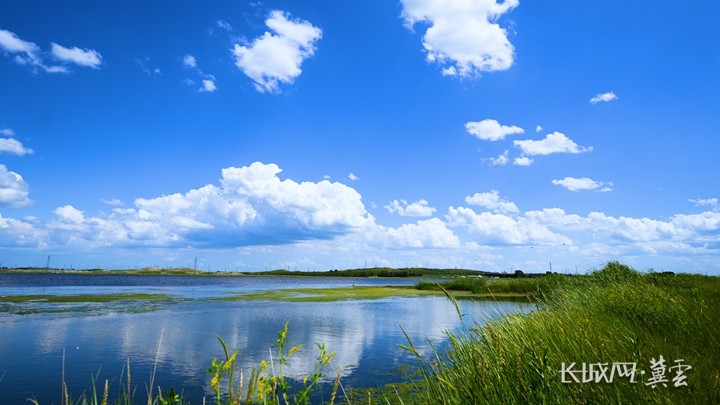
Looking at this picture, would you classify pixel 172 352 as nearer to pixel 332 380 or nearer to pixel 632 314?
pixel 332 380

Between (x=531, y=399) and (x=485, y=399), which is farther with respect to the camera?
(x=485, y=399)

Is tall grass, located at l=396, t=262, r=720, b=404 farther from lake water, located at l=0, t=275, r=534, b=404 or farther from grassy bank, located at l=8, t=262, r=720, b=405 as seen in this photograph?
lake water, located at l=0, t=275, r=534, b=404

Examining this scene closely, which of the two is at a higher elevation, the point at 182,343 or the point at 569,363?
the point at 569,363

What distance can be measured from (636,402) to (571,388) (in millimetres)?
461

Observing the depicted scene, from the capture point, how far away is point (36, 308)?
2566 centimetres

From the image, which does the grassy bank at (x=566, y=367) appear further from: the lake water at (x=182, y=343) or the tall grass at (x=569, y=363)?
the lake water at (x=182, y=343)

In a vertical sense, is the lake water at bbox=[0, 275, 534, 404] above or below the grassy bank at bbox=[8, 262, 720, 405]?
below

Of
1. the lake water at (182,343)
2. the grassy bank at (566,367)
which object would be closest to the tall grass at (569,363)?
the grassy bank at (566,367)

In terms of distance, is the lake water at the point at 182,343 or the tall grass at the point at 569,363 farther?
the lake water at the point at 182,343

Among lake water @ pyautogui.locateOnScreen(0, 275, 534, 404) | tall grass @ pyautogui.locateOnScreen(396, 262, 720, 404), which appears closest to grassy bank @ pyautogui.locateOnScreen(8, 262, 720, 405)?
tall grass @ pyautogui.locateOnScreen(396, 262, 720, 404)

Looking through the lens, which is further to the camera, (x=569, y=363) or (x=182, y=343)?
(x=182, y=343)

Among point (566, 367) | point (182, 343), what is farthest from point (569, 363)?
point (182, 343)

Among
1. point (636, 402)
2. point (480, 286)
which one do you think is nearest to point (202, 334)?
point (636, 402)

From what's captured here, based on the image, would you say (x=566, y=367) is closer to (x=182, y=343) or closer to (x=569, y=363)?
(x=569, y=363)
